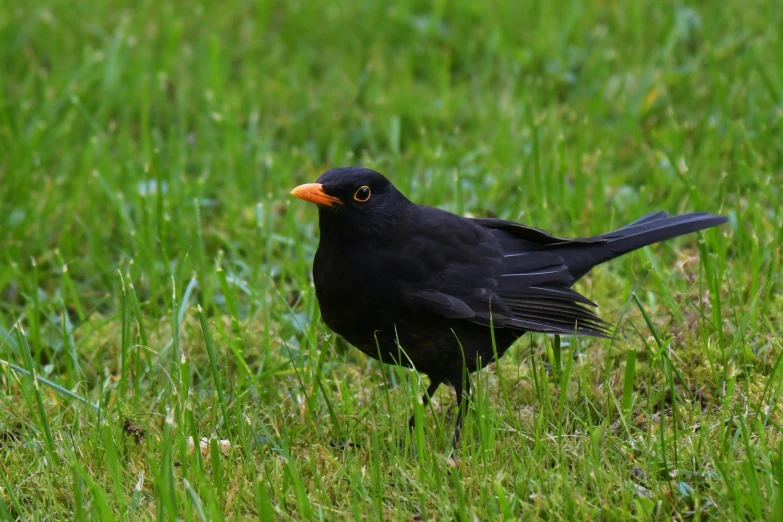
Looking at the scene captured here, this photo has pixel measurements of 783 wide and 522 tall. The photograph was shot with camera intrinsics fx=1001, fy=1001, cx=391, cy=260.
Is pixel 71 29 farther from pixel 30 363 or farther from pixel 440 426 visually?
pixel 440 426

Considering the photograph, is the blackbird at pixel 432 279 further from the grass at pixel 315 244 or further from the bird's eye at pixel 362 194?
the grass at pixel 315 244

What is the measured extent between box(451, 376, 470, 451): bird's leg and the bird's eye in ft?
2.54

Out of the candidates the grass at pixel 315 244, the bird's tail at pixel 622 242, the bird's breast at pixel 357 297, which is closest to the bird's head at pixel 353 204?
the bird's breast at pixel 357 297

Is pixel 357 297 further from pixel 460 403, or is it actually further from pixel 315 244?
pixel 315 244

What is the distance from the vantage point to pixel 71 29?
23.2ft

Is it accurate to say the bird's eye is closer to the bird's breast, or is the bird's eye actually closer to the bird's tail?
the bird's breast

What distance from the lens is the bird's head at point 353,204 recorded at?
375cm

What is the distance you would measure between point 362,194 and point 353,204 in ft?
0.18

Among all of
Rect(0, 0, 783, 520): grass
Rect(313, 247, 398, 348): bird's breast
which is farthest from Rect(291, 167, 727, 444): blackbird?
Rect(0, 0, 783, 520): grass

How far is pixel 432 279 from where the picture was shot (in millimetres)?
3787

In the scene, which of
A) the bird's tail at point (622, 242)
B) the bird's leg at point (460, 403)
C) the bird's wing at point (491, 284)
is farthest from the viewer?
the bird's tail at point (622, 242)

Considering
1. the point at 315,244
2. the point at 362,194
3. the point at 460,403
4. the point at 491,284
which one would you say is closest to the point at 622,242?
the point at 491,284

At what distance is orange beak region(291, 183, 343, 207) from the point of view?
11.9ft

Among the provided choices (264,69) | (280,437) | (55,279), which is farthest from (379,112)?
(280,437)
